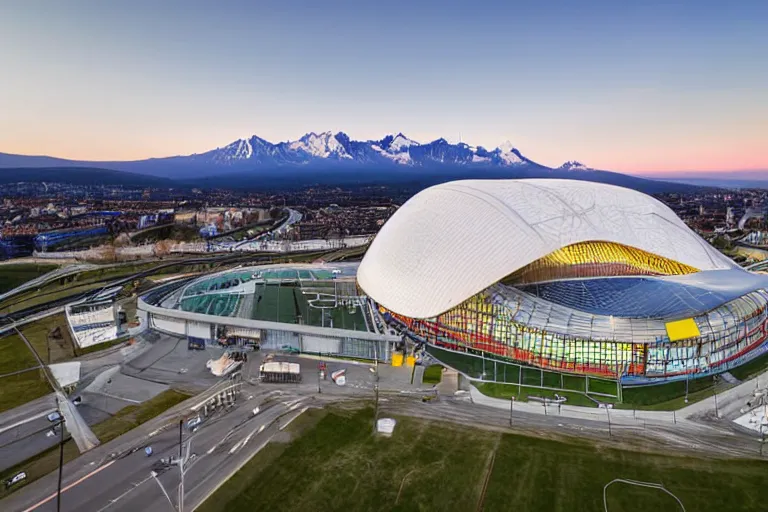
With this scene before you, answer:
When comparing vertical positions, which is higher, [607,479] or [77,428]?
[77,428]

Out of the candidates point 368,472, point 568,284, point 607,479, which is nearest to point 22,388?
point 368,472

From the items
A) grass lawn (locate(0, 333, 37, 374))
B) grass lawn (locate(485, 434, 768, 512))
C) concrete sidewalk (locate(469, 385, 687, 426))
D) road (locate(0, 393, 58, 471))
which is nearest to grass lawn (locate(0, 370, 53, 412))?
road (locate(0, 393, 58, 471))

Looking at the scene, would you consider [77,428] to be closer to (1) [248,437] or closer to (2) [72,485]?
(2) [72,485]

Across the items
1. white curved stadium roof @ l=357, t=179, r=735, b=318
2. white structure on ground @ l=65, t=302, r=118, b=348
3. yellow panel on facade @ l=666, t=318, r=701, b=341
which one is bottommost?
white structure on ground @ l=65, t=302, r=118, b=348

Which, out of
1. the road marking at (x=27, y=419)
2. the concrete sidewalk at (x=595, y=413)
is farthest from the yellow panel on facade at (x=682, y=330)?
the road marking at (x=27, y=419)

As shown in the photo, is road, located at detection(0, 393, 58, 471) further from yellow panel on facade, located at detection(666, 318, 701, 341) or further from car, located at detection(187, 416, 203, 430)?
yellow panel on facade, located at detection(666, 318, 701, 341)

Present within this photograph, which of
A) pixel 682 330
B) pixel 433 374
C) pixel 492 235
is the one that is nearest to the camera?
pixel 682 330

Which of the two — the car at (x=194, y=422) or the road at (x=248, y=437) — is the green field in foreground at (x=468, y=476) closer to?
the road at (x=248, y=437)
